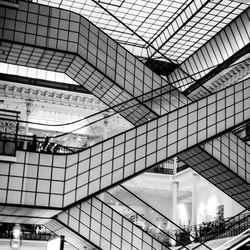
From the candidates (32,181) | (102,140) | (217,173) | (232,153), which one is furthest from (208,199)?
(32,181)

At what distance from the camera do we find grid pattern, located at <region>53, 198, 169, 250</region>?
17000 mm

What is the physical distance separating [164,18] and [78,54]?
42.7 ft

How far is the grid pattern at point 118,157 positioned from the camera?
16172 mm

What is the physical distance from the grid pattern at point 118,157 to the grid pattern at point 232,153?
2.01 meters

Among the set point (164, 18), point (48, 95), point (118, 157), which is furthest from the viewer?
point (48, 95)

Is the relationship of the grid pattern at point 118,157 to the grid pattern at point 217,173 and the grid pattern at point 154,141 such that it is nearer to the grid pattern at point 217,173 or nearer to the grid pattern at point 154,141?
the grid pattern at point 154,141

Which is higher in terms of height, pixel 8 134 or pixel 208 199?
pixel 8 134

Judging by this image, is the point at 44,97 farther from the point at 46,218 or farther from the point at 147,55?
the point at 46,218

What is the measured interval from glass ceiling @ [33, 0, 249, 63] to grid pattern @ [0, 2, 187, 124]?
7435 millimetres

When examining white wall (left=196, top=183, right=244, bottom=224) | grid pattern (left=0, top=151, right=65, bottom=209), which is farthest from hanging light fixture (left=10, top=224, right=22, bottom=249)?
grid pattern (left=0, top=151, right=65, bottom=209)

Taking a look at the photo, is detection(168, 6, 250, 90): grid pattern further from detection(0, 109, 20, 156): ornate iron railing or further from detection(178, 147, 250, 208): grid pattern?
detection(0, 109, 20, 156): ornate iron railing

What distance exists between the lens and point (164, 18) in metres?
30.3

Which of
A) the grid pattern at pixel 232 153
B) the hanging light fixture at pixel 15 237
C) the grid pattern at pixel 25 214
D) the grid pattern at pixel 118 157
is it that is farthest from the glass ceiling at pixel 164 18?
the hanging light fixture at pixel 15 237

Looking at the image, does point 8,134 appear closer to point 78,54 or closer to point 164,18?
point 78,54
